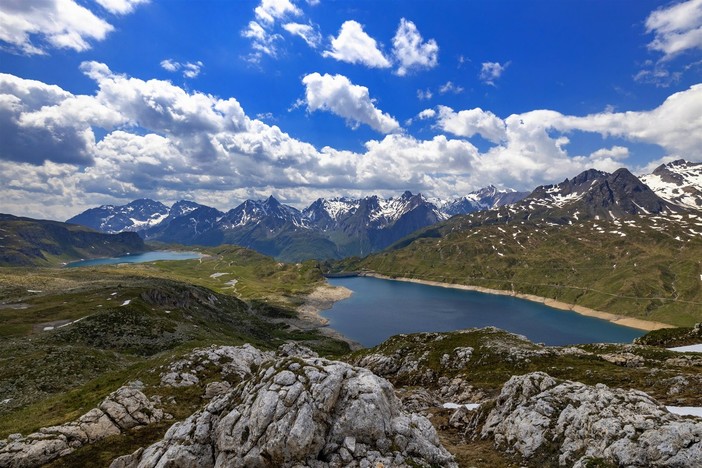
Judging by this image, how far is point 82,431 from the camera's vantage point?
32281mm

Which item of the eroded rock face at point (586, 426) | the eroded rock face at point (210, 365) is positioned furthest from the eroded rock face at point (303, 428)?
the eroded rock face at point (210, 365)

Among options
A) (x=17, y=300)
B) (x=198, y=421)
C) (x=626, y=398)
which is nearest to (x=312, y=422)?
(x=198, y=421)

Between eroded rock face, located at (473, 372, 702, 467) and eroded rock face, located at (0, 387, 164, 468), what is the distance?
34.8 m

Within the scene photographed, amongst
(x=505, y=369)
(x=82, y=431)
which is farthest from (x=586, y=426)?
(x=82, y=431)

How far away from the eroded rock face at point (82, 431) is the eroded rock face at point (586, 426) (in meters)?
34.8

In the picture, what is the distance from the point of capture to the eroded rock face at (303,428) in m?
22.4

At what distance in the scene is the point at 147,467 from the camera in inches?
982

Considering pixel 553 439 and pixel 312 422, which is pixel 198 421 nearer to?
pixel 312 422

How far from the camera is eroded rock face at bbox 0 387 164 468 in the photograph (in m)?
28.2

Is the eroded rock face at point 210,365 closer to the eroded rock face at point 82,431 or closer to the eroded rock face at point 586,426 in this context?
the eroded rock face at point 82,431

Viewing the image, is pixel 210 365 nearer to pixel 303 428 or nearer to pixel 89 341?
pixel 303 428

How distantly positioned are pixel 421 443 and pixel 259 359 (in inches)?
1831

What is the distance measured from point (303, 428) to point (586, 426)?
19.9m

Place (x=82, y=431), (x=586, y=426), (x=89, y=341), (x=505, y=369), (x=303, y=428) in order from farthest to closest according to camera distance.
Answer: (x=89, y=341) < (x=505, y=369) < (x=82, y=431) < (x=586, y=426) < (x=303, y=428)
